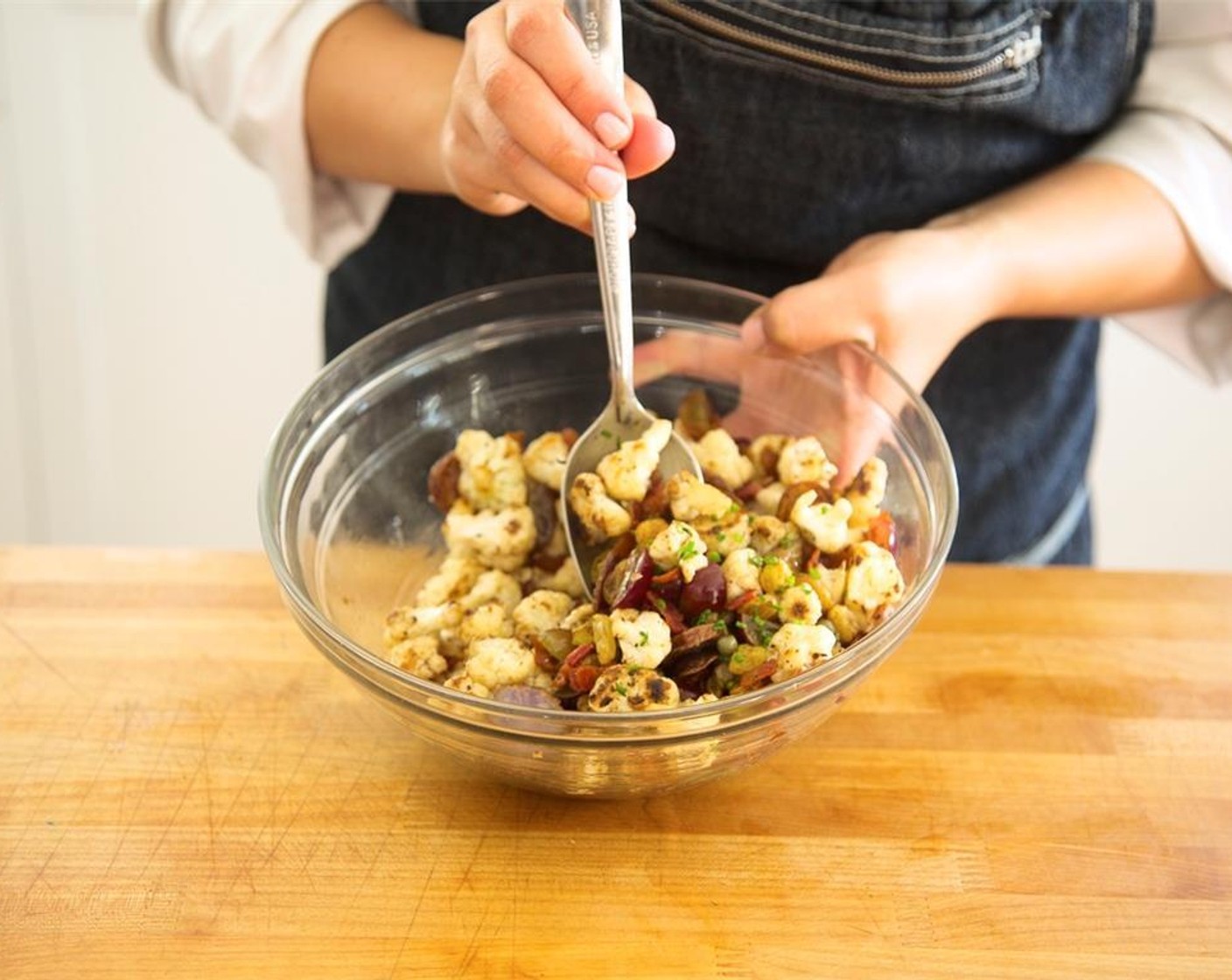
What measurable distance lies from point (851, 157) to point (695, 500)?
0.37 metres

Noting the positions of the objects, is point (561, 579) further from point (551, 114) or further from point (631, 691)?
point (551, 114)

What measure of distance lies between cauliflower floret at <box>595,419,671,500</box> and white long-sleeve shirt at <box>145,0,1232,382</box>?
1.40 feet

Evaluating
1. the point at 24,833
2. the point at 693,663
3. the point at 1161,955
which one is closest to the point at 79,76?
the point at 24,833

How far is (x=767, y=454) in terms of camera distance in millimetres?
903

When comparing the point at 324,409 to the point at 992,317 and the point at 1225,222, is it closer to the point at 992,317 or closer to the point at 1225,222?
the point at 992,317

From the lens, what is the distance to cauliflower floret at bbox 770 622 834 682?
0.73m

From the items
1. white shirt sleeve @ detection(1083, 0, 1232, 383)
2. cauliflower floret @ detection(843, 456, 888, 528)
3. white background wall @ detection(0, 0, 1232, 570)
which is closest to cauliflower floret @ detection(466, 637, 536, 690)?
cauliflower floret @ detection(843, 456, 888, 528)

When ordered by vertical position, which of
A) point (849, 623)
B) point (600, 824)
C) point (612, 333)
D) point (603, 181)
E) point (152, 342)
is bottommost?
point (152, 342)

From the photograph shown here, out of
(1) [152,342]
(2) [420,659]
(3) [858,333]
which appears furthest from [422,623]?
(1) [152,342]

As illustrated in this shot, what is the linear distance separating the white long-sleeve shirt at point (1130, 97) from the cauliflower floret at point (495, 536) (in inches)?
15.7

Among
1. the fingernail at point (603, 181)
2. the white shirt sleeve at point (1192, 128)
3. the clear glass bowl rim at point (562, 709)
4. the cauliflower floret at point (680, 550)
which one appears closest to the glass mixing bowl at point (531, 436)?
the clear glass bowl rim at point (562, 709)

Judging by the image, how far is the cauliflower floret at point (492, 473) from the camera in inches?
34.5

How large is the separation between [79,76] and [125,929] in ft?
4.71

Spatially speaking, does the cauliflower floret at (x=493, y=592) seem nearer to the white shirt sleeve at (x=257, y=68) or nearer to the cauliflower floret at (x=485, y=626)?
the cauliflower floret at (x=485, y=626)
